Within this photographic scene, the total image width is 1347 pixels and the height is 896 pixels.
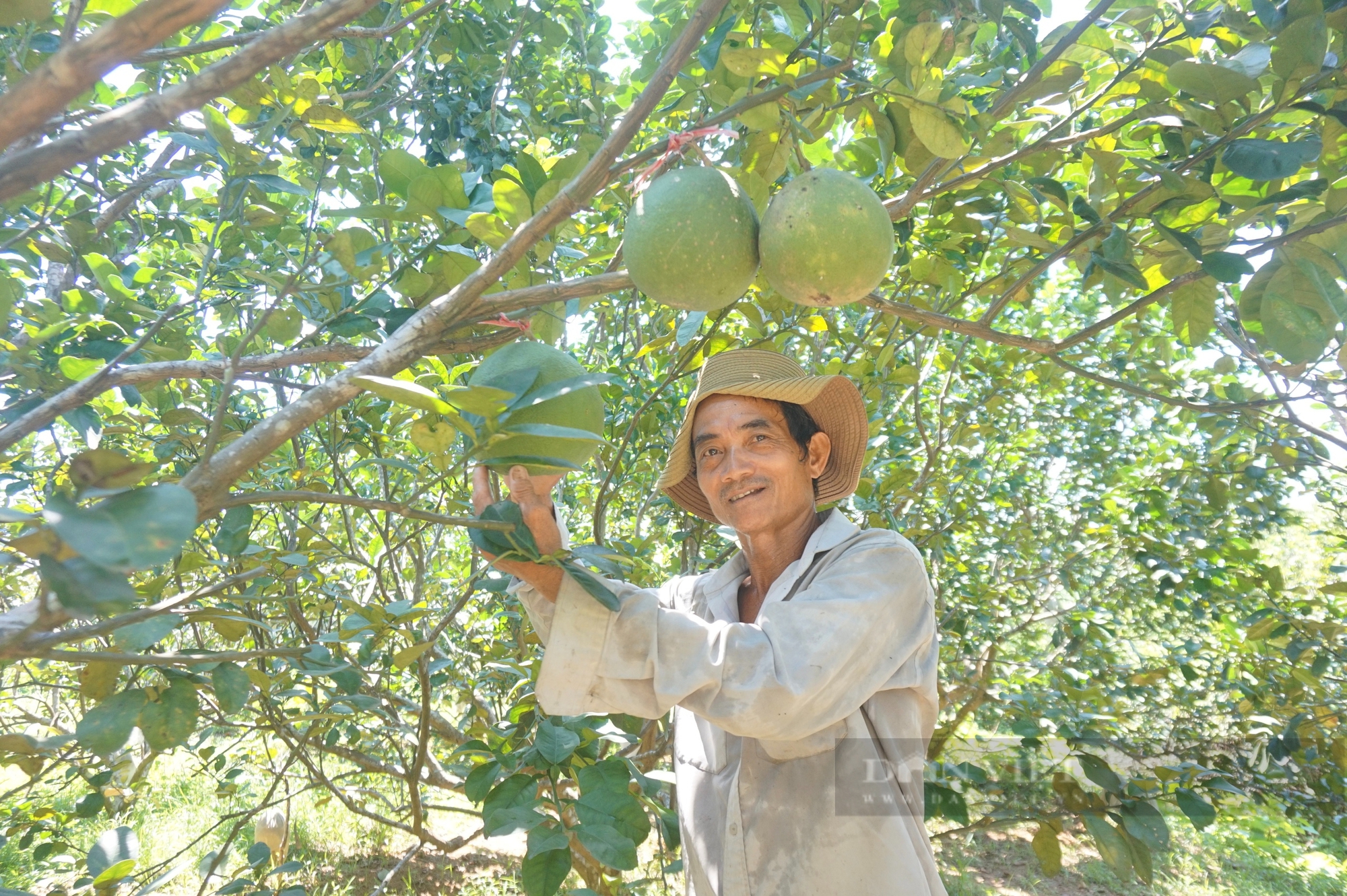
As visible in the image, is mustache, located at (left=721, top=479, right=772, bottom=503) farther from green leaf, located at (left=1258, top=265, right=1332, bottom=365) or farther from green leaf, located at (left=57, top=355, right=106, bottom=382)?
green leaf, located at (left=57, top=355, right=106, bottom=382)

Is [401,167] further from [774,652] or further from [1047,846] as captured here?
[1047,846]

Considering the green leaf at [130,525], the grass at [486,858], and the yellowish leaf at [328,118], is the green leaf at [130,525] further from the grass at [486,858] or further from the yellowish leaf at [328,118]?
the grass at [486,858]

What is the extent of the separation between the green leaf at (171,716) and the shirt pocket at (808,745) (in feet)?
2.91

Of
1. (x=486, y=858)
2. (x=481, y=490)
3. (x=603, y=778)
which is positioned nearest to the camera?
(x=481, y=490)

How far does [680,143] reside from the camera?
122 cm

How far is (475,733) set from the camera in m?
2.33

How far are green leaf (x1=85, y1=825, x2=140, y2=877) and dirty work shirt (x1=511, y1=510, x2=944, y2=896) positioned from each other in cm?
67

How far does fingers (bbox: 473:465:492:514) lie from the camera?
3.66ft

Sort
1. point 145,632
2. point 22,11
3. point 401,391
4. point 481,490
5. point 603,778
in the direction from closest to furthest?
point 401,391, point 22,11, point 145,632, point 481,490, point 603,778

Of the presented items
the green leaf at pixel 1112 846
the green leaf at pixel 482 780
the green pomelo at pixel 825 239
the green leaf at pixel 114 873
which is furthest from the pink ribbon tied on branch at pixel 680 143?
the green leaf at pixel 1112 846

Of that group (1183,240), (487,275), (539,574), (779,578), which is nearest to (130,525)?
(487,275)

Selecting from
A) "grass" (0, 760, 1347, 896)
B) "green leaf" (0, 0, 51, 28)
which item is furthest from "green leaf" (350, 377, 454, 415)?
"grass" (0, 760, 1347, 896)

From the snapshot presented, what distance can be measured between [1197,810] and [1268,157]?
54.2 inches

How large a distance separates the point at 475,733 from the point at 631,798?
1161 millimetres
